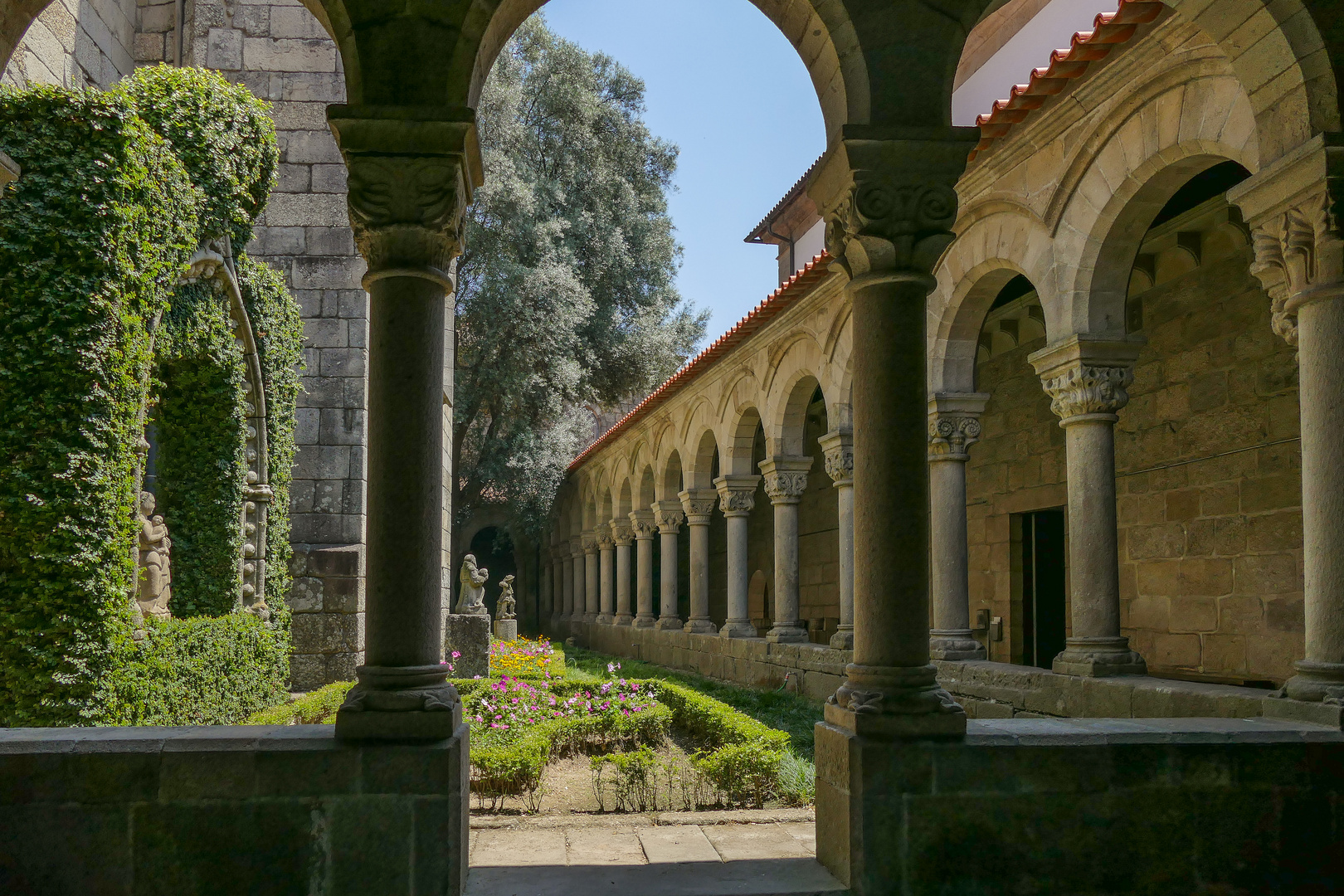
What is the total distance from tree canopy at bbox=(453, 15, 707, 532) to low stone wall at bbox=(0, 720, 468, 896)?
1749cm

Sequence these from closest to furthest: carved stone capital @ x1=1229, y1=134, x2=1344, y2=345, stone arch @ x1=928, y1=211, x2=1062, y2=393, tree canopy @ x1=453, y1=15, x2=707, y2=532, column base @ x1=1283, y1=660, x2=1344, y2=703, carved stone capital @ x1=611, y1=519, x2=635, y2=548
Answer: column base @ x1=1283, y1=660, x2=1344, y2=703, carved stone capital @ x1=1229, y1=134, x2=1344, y2=345, stone arch @ x1=928, y1=211, x2=1062, y2=393, carved stone capital @ x1=611, y1=519, x2=635, y2=548, tree canopy @ x1=453, y1=15, x2=707, y2=532

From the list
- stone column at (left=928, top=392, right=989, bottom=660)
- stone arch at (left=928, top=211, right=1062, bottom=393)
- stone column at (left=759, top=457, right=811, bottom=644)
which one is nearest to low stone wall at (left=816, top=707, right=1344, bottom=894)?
stone column at (left=928, top=392, right=989, bottom=660)

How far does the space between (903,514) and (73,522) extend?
4956mm

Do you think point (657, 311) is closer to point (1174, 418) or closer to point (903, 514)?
point (1174, 418)

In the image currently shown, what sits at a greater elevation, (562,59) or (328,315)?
(562,59)

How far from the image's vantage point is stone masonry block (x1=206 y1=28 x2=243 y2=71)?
10.5 m

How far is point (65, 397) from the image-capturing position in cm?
625

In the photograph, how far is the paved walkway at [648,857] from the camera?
344 cm

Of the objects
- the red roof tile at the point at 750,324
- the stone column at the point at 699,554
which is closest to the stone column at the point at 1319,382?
the red roof tile at the point at 750,324

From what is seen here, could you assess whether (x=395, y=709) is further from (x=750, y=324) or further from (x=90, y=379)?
(x=750, y=324)

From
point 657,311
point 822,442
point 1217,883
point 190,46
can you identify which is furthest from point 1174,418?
point 657,311

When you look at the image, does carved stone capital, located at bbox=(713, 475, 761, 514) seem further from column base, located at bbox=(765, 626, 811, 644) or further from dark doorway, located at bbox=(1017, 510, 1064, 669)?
dark doorway, located at bbox=(1017, 510, 1064, 669)

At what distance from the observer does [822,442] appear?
10.2m

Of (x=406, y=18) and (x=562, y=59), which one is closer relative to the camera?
(x=406, y=18)
